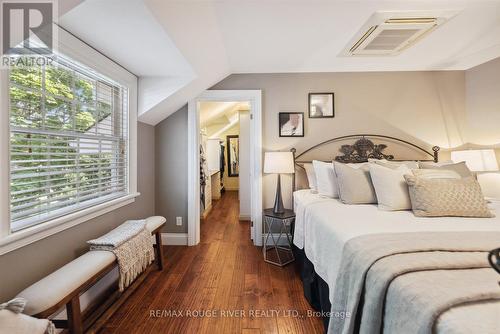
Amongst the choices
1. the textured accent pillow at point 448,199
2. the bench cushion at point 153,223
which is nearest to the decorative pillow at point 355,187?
the textured accent pillow at point 448,199

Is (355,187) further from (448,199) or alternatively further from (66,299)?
(66,299)

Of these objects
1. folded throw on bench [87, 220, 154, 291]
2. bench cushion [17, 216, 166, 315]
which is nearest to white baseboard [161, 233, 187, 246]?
folded throw on bench [87, 220, 154, 291]

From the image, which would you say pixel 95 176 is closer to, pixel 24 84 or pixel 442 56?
pixel 24 84

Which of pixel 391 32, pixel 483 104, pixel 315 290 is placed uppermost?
pixel 391 32

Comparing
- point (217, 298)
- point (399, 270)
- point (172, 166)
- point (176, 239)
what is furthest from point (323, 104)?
point (176, 239)

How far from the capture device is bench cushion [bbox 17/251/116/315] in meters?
1.09

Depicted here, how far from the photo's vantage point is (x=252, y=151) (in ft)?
9.94

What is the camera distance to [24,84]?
1.32 m

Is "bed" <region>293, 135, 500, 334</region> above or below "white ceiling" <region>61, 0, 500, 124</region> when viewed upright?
below

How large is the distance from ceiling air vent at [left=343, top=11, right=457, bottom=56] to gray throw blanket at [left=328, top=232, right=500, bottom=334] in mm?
1674

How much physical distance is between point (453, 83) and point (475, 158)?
114cm

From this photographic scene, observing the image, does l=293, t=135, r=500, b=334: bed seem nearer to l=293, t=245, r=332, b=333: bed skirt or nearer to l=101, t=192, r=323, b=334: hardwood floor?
l=293, t=245, r=332, b=333: bed skirt

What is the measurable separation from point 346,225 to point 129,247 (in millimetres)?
1649

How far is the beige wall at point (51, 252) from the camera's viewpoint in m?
1.21
